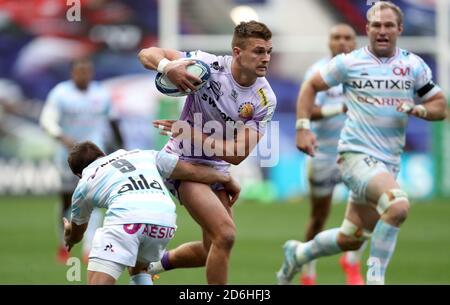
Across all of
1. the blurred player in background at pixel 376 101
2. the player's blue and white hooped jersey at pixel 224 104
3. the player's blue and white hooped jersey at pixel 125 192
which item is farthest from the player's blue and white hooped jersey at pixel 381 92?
the player's blue and white hooped jersey at pixel 125 192

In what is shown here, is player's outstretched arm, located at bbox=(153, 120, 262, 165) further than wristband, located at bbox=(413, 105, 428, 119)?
No

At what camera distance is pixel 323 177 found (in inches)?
490

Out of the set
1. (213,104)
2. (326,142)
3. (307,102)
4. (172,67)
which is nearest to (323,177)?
(326,142)

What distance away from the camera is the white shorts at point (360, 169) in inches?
372

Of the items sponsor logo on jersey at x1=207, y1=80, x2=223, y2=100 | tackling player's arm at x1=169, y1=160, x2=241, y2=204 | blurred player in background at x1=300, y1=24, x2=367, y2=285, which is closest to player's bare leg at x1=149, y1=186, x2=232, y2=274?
tackling player's arm at x1=169, y1=160, x2=241, y2=204

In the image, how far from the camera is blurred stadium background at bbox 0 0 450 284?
2236cm

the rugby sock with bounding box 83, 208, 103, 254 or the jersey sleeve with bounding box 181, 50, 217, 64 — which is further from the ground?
the jersey sleeve with bounding box 181, 50, 217, 64

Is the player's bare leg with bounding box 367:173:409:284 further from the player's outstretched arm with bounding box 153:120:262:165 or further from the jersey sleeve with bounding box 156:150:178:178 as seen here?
the jersey sleeve with bounding box 156:150:178:178

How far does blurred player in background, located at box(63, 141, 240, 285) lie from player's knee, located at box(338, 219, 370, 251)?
260 centimetres

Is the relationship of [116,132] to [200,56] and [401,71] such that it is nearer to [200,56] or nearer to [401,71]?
[401,71]

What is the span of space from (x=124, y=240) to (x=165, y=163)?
1068 mm

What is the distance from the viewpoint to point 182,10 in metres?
26.3

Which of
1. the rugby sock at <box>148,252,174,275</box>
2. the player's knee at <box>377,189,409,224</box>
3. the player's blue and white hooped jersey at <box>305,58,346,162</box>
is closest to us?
the player's knee at <box>377,189,409,224</box>
